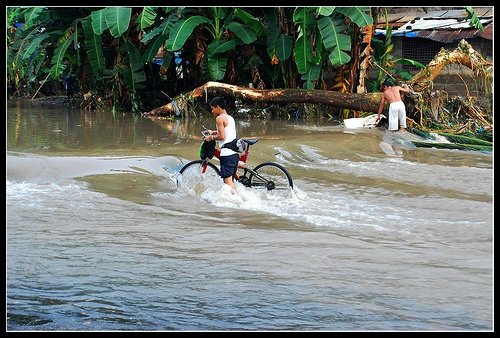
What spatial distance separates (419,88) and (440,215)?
7894 millimetres

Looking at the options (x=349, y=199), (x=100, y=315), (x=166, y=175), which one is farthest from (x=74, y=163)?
(x=100, y=315)

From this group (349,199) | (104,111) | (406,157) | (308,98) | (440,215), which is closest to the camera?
(440,215)

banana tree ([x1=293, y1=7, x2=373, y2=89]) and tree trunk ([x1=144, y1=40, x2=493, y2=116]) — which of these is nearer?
tree trunk ([x1=144, y1=40, x2=493, y2=116])

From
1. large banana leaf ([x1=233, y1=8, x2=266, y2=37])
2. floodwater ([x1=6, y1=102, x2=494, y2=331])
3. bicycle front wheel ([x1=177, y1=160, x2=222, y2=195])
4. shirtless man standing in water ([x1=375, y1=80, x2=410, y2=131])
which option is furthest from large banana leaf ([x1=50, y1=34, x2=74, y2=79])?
bicycle front wheel ([x1=177, y1=160, x2=222, y2=195])

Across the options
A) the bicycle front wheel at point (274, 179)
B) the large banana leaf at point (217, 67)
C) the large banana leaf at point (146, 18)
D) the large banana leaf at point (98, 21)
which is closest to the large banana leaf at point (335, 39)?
the large banana leaf at point (217, 67)

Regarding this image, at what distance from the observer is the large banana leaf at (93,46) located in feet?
61.0

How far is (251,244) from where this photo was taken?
6.74m

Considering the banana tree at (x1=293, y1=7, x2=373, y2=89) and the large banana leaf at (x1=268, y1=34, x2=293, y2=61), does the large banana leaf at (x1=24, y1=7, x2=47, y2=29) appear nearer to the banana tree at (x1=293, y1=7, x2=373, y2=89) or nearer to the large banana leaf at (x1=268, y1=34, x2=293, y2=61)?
the large banana leaf at (x1=268, y1=34, x2=293, y2=61)

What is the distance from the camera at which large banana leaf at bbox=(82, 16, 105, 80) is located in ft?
61.0

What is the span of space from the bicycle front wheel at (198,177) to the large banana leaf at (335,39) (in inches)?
309

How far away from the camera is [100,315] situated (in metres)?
4.88

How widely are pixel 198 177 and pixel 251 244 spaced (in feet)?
8.77

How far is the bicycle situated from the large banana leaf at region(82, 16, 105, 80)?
35.1 ft
